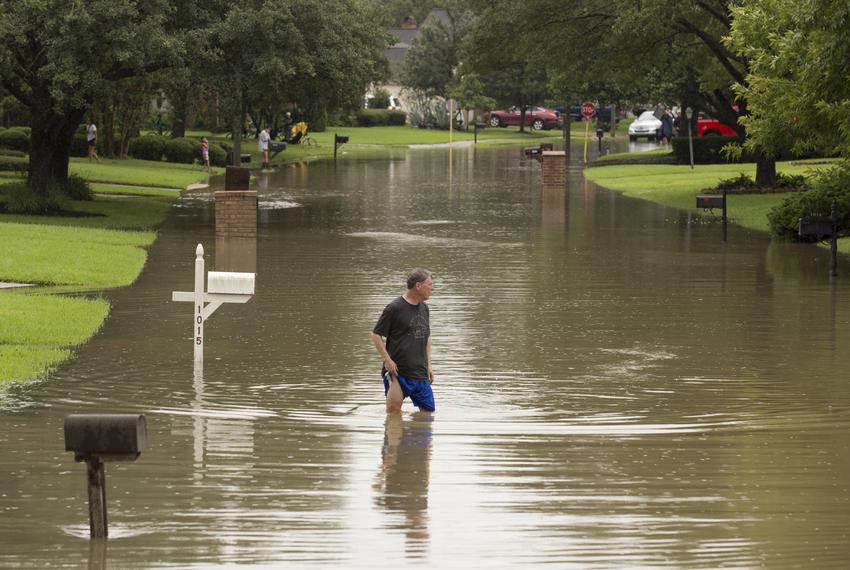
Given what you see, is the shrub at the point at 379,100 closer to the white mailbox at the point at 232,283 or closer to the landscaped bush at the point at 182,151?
the landscaped bush at the point at 182,151

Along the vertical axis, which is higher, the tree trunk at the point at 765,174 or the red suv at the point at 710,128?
the red suv at the point at 710,128

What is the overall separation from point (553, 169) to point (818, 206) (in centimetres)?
1754

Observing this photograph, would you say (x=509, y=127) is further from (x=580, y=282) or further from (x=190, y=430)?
(x=190, y=430)

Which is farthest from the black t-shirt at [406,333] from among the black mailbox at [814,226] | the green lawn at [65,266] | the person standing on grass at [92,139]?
the person standing on grass at [92,139]

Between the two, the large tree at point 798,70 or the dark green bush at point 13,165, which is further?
the dark green bush at point 13,165

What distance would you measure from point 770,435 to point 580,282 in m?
10.2

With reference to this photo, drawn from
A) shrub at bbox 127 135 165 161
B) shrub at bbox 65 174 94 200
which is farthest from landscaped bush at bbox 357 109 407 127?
shrub at bbox 65 174 94 200

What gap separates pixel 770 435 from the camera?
11.3 metres

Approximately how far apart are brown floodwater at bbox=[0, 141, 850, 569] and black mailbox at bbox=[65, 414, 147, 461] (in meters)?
0.61

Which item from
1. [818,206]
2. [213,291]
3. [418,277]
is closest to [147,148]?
[818,206]

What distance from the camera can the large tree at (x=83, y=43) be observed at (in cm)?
2828

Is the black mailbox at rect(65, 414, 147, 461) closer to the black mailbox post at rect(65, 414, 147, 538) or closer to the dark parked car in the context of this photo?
the black mailbox post at rect(65, 414, 147, 538)

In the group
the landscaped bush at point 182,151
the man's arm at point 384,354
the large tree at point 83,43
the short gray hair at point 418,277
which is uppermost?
the large tree at point 83,43

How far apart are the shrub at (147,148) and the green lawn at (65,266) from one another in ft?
48.7
